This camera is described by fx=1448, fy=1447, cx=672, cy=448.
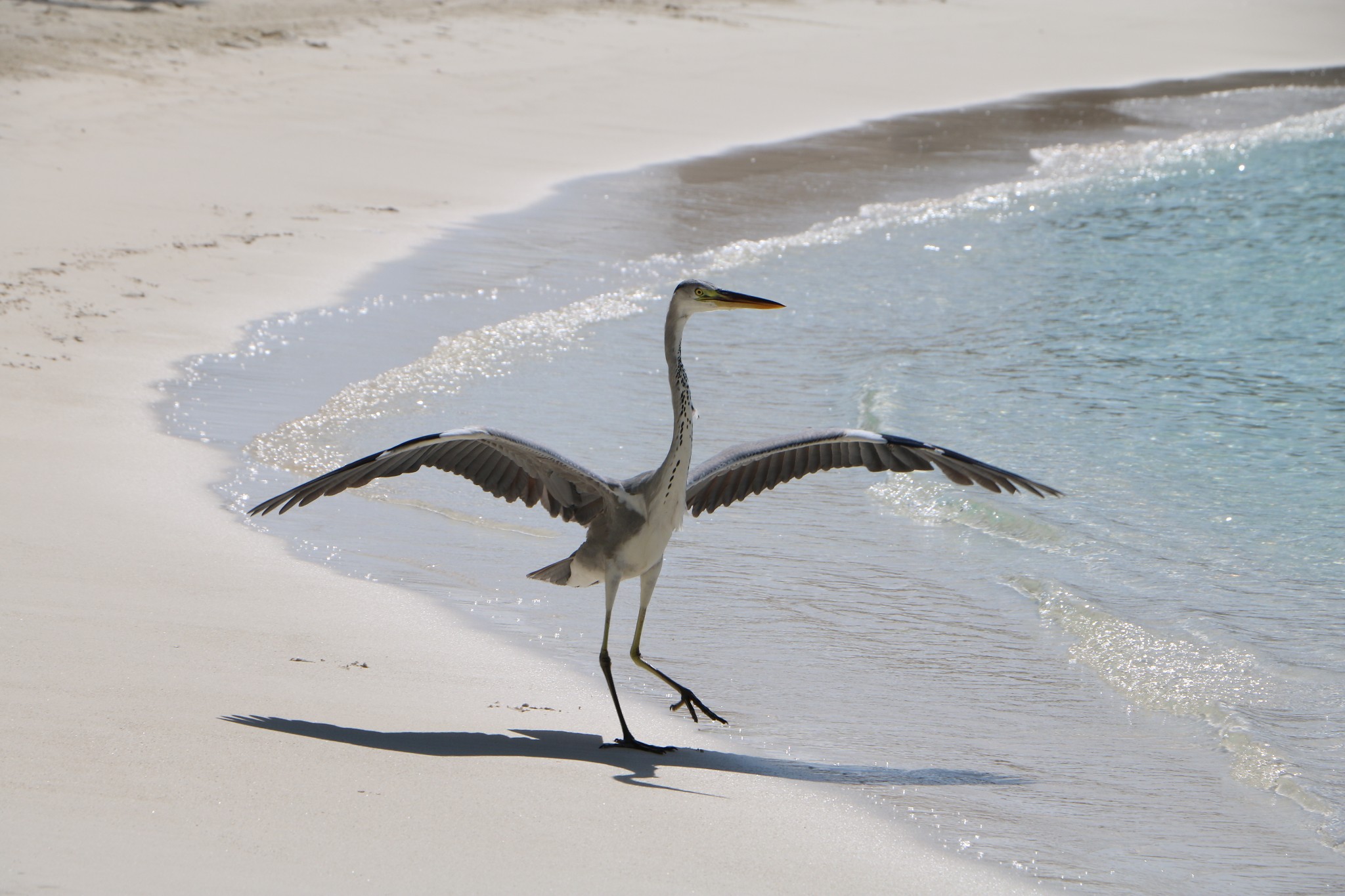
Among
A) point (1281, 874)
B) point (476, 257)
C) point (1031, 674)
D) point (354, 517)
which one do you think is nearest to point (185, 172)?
point (476, 257)

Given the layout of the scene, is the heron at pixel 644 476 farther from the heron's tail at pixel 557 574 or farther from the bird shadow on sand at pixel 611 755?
the bird shadow on sand at pixel 611 755

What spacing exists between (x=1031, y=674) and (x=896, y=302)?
664 cm

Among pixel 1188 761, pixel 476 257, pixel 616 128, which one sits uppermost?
pixel 616 128

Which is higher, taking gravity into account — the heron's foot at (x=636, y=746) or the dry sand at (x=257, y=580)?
the dry sand at (x=257, y=580)

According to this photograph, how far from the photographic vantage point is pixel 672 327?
4.84m

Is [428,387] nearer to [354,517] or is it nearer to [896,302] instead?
[354,517]

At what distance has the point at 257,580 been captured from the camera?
546 cm

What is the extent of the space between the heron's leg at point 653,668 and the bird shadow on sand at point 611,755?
18cm

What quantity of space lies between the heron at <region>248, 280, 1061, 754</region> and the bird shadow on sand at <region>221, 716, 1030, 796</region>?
4.6 inches

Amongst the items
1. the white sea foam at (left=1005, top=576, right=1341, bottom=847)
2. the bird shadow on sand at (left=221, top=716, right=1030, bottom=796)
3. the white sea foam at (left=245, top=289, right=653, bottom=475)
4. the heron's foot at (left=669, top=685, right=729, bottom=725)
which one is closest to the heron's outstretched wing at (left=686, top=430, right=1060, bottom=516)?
the heron's foot at (left=669, top=685, right=729, bottom=725)

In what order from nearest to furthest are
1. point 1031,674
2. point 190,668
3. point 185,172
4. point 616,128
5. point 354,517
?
1. point 190,668
2. point 1031,674
3. point 354,517
4. point 185,172
5. point 616,128

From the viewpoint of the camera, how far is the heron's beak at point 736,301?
441cm

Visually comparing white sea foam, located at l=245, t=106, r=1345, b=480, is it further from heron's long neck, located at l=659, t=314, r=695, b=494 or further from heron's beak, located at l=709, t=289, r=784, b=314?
heron's beak, located at l=709, t=289, r=784, b=314

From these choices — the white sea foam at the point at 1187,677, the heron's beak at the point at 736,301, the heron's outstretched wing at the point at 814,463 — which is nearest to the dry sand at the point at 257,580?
the heron's outstretched wing at the point at 814,463
